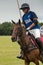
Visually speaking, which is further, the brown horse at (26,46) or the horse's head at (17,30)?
the brown horse at (26,46)

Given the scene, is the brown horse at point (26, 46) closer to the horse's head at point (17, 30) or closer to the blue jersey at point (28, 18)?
the horse's head at point (17, 30)

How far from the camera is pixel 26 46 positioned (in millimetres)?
11930

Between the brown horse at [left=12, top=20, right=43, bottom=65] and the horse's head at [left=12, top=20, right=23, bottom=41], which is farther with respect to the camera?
the brown horse at [left=12, top=20, right=43, bottom=65]

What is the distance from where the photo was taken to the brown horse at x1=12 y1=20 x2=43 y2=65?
11531 millimetres

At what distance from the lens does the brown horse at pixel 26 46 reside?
1153 centimetres

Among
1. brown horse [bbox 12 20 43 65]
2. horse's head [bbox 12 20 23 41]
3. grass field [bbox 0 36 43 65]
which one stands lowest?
grass field [bbox 0 36 43 65]

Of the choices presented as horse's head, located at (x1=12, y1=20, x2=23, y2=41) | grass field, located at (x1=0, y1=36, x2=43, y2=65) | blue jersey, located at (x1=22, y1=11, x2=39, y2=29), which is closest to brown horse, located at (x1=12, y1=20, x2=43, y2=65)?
horse's head, located at (x1=12, y1=20, x2=23, y2=41)

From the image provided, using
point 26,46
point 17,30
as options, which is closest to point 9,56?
point 26,46

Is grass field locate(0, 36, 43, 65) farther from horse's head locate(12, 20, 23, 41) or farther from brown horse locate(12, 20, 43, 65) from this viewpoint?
horse's head locate(12, 20, 23, 41)

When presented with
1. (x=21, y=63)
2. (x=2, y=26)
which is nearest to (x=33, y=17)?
(x=21, y=63)

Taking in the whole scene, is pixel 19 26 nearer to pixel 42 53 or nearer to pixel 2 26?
pixel 42 53

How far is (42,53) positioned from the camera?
40.0 feet

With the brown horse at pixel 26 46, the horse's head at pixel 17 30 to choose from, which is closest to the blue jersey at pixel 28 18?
the brown horse at pixel 26 46

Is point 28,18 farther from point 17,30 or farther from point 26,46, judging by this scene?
point 26,46
